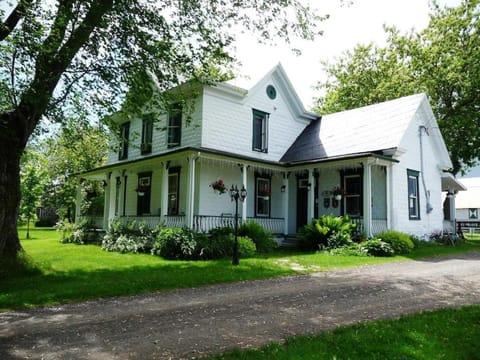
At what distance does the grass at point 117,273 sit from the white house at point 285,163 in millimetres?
3021

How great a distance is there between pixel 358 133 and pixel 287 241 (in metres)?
5.78

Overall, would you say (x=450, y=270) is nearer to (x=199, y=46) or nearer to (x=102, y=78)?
(x=199, y=46)

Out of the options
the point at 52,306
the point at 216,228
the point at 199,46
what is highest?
the point at 199,46

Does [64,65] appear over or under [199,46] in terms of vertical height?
under

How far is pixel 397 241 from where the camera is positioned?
13.9 m

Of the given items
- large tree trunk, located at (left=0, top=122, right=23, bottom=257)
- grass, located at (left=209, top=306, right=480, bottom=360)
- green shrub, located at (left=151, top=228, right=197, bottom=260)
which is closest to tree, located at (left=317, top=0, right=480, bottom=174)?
green shrub, located at (left=151, top=228, right=197, bottom=260)

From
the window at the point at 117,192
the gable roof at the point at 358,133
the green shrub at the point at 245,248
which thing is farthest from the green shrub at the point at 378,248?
the window at the point at 117,192

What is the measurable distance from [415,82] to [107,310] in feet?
84.0

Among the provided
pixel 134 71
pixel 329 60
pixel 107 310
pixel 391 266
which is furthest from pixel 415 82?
pixel 107 310

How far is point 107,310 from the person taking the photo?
6.10 meters

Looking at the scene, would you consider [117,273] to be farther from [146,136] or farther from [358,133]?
[358,133]

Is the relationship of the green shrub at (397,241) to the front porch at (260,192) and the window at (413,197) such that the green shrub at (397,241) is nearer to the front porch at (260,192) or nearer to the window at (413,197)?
the front porch at (260,192)

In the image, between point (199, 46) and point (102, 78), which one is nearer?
point (102, 78)

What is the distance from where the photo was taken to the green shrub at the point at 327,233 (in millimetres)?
14195
